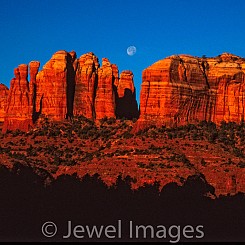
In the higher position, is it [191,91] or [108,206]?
[191,91]

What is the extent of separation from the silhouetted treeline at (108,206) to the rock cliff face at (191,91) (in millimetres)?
23108

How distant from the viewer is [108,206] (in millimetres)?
153125

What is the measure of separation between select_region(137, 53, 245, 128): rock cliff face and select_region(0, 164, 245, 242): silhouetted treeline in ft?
75.8

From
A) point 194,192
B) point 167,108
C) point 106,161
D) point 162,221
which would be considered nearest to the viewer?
point 162,221

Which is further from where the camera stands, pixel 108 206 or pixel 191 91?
pixel 191 91

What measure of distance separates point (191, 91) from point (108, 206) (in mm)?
40782

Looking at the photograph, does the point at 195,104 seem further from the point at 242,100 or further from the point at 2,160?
the point at 2,160

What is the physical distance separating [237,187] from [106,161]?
18.9 m

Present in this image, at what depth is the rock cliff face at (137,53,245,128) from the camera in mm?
187625

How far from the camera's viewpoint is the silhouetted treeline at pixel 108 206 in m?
145

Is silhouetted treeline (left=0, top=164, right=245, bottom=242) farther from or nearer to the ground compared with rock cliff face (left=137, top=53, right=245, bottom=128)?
nearer to the ground

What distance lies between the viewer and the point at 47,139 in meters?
199

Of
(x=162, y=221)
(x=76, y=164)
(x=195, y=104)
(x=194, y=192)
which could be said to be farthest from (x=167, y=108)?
(x=162, y=221)

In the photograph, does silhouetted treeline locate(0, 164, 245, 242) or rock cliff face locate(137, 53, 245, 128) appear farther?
rock cliff face locate(137, 53, 245, 128)
